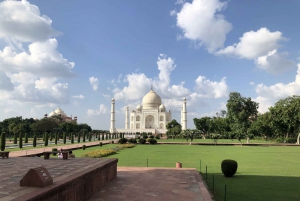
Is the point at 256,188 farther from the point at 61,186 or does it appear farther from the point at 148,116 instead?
the point at 148,116

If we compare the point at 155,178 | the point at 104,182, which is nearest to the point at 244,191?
the point at 155,178

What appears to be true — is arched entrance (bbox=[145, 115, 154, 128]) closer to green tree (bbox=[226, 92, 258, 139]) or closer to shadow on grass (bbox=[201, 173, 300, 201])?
green tree (bbox=[226, 92, 258, 139])

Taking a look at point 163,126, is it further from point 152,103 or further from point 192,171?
point 192,171

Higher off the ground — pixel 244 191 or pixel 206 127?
pixel 206 127

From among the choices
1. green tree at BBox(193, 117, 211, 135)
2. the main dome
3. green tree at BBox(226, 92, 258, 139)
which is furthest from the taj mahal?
green tree at BBox(226, 92, 258, 139)

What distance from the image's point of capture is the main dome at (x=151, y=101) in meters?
73.3

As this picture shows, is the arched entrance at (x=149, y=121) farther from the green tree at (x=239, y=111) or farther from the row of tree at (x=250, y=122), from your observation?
the green tree at (x=239, y=111)

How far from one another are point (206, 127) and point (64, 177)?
4433 centimetres

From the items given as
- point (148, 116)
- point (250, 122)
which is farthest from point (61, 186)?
point (148, 116)

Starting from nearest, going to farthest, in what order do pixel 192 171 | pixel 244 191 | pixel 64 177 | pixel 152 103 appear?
pixel 64 177, pixel 244 191, pixel 192 171, pixel 152 103

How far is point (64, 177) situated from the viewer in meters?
5.72

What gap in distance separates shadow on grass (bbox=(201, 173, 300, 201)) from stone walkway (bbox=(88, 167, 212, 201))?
586mm

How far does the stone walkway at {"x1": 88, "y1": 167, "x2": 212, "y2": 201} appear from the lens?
647 centimetres

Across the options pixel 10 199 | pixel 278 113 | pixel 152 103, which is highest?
pixel 152 103
